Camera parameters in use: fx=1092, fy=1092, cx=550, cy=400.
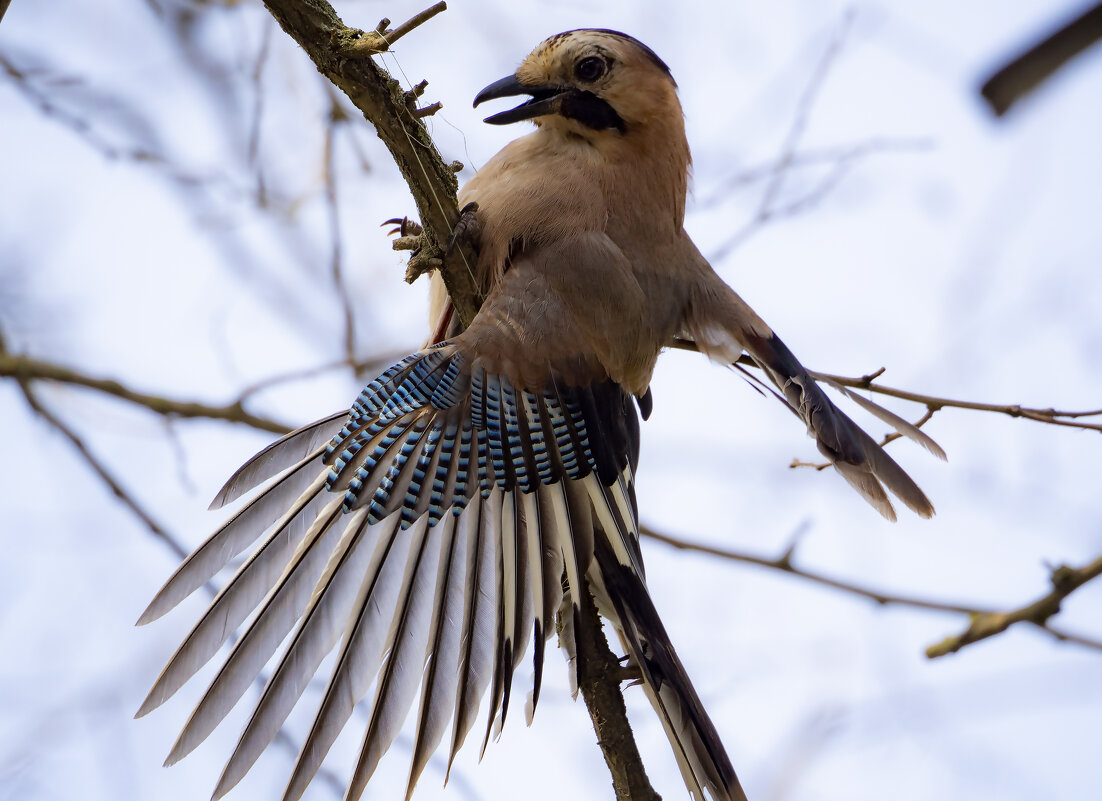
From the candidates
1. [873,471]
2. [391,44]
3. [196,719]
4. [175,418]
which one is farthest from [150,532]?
[873,471]

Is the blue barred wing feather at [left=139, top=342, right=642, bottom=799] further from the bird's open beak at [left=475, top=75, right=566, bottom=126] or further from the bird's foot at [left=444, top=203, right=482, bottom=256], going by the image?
the bird's open beak at [left=475, top=75, right=566, bottom=126]

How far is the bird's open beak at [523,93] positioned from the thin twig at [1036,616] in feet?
6.62

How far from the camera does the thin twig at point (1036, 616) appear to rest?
2629 millimetres

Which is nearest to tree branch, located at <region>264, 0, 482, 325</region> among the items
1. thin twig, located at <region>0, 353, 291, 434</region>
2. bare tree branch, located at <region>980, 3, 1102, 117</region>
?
thin twig, located at <region>0, 353, 291, 434</region>

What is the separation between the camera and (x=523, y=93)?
3.58 meters

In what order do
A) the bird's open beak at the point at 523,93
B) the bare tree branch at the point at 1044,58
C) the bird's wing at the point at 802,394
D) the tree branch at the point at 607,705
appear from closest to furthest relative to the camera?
1. the bare tree branch at the point at 1044,58
2. the tree branch at the point at 607,705
3. the bird's wing at the point at 802,394
4. the bird's open beak at the point at 523,93

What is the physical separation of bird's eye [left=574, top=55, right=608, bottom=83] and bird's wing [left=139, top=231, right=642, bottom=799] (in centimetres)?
76

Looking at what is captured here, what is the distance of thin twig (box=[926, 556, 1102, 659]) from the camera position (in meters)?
→ 2.63

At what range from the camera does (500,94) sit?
356 cm

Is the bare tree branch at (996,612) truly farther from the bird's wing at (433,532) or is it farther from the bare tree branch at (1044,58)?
the bare tree branch at (1044,58)

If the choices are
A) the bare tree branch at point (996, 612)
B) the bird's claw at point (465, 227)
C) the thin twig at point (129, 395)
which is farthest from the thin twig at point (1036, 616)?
the thin twig at point (129, 395)

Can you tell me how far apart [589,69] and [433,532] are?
1.67m

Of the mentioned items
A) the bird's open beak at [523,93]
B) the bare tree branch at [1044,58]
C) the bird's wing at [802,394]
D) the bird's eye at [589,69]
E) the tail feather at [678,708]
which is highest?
the bird's eye at [589,69]

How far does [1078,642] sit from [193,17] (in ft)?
14.9
